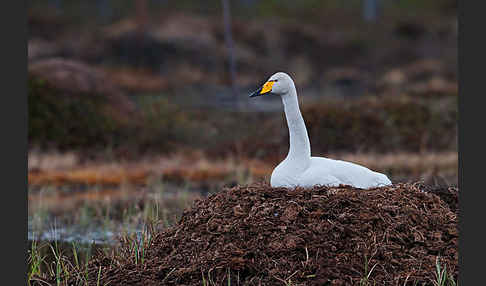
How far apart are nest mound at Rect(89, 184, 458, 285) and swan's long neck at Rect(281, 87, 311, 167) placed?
43cm

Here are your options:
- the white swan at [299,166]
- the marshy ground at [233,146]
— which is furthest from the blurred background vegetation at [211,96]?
the white swan at [299,166]

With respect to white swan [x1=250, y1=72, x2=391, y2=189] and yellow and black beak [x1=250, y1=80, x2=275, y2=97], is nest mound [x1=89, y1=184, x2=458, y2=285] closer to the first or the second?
white swan [x1=250, y1=72, x2=391, y2=189]

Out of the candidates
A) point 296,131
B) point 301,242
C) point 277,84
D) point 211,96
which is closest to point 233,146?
point 296,131

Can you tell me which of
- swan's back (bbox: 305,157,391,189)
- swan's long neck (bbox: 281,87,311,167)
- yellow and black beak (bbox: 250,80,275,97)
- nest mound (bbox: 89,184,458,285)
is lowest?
nest mound (bbox: 89,184,458,285)

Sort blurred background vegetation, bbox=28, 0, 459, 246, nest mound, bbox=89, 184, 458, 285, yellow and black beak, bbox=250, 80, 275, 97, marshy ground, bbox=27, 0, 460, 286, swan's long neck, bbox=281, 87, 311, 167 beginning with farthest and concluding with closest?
blurred background vegetation, bbox=28, 0, 459, 246, swan's long neck, bbox=281, 87, 311, 167, yellow and black beak, bbox=250, 80, 275, 97, marshy ground, bbox=27, 0, 460, 286, nest mound, bbox=89, 184, 458, 285

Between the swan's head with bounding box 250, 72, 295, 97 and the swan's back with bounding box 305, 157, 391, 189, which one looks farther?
the swan's back with bounding box 305, 157, 391, 189

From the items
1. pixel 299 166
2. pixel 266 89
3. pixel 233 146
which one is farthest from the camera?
pixel 233 146

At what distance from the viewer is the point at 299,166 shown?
288 inches

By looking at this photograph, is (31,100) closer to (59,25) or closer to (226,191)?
(226,191)

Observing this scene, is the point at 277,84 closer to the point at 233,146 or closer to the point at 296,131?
the point at 296,131

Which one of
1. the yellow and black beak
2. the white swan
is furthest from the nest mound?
the yellow and black beak

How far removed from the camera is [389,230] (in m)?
6.67

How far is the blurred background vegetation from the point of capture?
15.9m

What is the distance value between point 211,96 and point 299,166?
23.6 m
